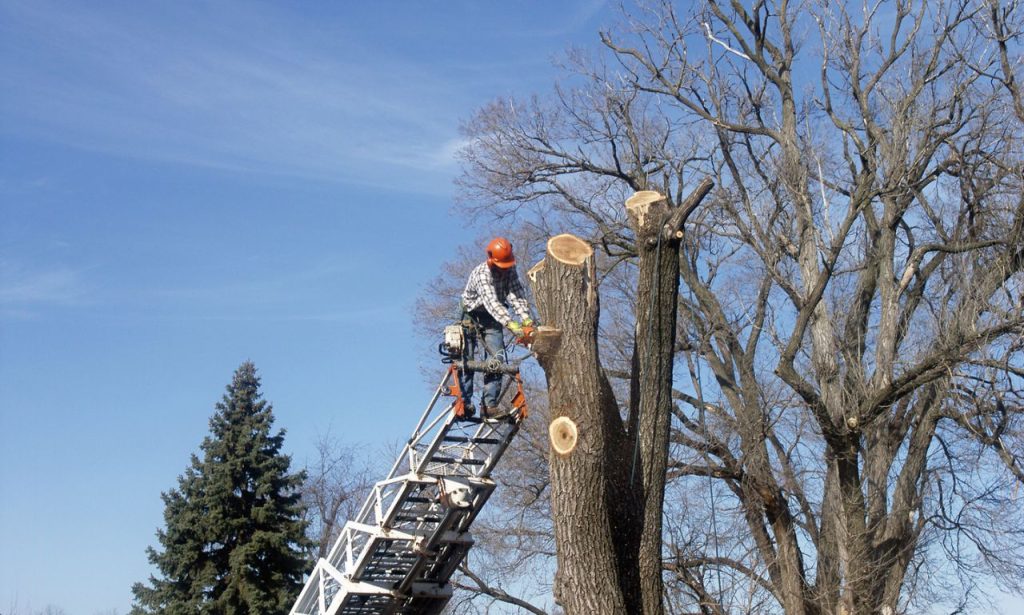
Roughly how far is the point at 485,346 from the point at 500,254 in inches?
41.7

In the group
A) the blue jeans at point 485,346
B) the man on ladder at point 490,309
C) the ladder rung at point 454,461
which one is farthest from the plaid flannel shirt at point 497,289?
the ladder rung at point 454,461

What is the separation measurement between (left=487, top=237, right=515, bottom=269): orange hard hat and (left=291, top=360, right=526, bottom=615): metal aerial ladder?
1.16 metres

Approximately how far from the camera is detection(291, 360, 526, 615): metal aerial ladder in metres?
10.7

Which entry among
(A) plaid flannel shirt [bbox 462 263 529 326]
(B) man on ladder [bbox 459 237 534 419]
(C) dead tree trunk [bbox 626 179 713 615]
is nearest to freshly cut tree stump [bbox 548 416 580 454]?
(C) dead tree trunk [bbox 626 179 713 615]

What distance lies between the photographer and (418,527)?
11.6 meters

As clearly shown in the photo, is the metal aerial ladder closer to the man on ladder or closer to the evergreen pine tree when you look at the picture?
the man on ladder

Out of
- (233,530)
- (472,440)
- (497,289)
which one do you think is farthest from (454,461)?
(233,530)

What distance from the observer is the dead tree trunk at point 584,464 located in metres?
6.49

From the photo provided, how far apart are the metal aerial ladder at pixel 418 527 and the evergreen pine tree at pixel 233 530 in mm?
8894

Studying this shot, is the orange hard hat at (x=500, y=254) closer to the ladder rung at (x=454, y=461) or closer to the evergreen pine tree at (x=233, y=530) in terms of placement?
the ladder rung at (x=454, y=461)

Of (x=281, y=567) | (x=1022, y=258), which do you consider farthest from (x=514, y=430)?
(x=281, y=567)

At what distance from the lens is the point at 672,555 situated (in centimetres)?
1497

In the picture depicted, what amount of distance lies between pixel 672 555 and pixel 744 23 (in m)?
9.06

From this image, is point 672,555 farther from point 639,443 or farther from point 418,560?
point 639,443
